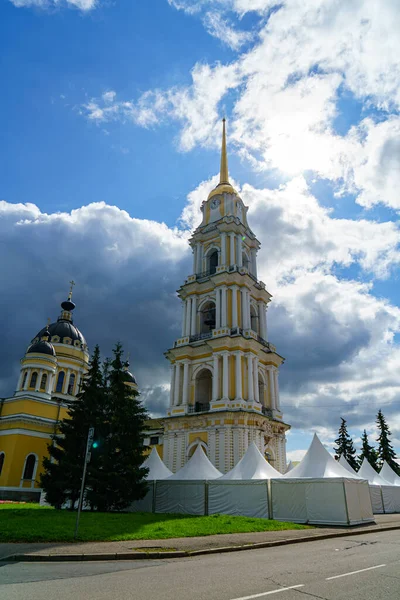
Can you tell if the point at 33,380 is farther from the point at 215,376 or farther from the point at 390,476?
the point at 390,476

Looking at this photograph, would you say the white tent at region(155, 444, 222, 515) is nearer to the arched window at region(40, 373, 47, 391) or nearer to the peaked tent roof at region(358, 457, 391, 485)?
the peaked tent roof at region(358, 457, 391, 485)

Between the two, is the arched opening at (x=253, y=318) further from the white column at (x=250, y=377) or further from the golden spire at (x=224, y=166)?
the golden spire at (x=224, y=166)

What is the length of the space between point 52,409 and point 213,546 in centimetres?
3398

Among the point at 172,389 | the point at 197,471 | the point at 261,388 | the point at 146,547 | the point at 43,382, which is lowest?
the point at 146,547

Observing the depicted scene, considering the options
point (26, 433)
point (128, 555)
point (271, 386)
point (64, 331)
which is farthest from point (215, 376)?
point (64, 331)

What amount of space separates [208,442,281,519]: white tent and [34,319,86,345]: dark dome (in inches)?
1424

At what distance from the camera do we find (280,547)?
12.2 metres

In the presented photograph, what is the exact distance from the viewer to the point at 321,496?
726 inches

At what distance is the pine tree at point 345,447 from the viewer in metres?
57.7

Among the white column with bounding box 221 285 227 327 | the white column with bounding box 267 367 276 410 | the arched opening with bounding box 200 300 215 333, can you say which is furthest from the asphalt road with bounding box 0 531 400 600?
the arched opening with bounding box 200 300 215 333

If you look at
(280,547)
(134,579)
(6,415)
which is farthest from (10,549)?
(6,415)

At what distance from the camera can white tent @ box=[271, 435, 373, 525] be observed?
705 inches

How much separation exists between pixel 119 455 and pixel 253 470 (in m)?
7.20

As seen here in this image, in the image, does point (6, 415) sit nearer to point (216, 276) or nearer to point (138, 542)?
point (216, 276)
